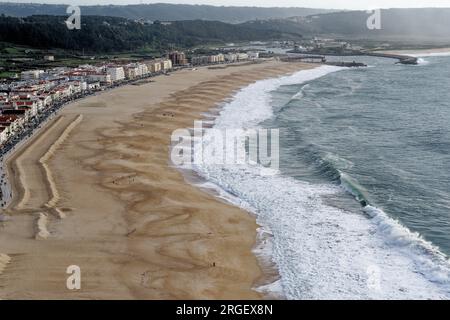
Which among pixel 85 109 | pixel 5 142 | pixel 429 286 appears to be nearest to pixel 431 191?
pixel 429 286

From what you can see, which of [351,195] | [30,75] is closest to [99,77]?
[30,75]

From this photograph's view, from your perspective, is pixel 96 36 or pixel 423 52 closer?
pixel 96 36

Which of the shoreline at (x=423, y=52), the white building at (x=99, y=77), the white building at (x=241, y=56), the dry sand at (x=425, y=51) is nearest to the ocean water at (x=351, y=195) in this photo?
the white building at (x=99, y=77)

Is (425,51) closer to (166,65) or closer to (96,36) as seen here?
(166,65)

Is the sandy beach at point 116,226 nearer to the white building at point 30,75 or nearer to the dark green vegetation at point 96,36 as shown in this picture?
the white building at point 30,75

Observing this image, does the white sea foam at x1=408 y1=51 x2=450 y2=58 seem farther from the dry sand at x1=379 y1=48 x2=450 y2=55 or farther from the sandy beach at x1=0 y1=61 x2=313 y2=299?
the sandy beach at x1=0 y1=61 x2=313 y2=299

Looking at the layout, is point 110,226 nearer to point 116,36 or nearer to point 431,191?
point 431,191
